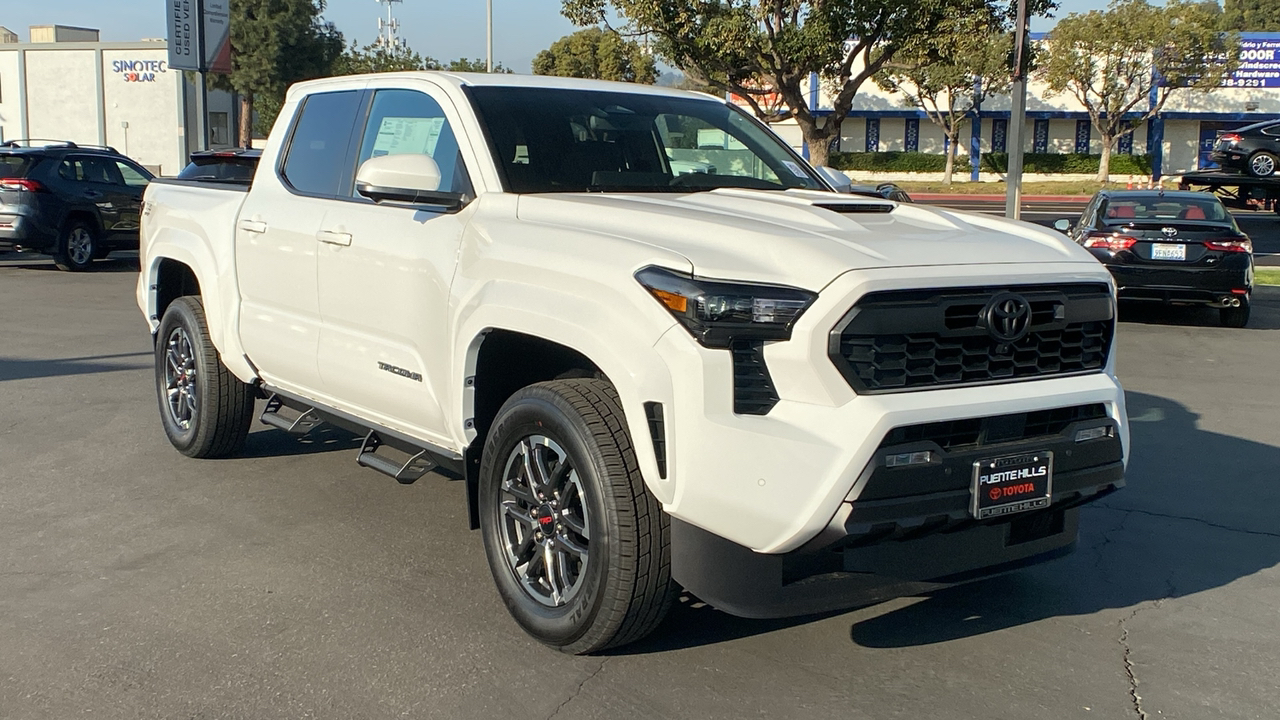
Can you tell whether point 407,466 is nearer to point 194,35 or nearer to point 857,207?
point 857,207

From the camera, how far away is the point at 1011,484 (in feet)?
12.2

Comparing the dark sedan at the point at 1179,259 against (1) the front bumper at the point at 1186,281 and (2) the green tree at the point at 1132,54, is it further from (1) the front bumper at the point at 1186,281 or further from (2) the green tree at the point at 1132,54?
(2) the green tree at the point at 1132,54

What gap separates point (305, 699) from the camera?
381cm

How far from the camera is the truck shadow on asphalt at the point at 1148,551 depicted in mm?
4547

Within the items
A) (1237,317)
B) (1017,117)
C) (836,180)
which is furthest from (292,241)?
(1017,117)

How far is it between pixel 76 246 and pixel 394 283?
14996mm

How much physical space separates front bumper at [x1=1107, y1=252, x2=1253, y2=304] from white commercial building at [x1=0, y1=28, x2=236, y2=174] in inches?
1660

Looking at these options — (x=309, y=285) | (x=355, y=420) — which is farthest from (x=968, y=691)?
(x=309, y=285)

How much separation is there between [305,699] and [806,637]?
170 centimetres

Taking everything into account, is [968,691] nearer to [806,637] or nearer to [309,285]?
[806,637]

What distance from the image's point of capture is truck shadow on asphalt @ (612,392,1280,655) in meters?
4.43

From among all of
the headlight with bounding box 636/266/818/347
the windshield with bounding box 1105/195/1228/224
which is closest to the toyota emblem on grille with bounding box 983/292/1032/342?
the headlight with bounding box 636/266/818/347

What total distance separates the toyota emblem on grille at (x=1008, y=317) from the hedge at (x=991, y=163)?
49.0 meters

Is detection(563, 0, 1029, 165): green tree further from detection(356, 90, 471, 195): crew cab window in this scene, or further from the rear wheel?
detection(356, 90, 471, 195): crew cab window
